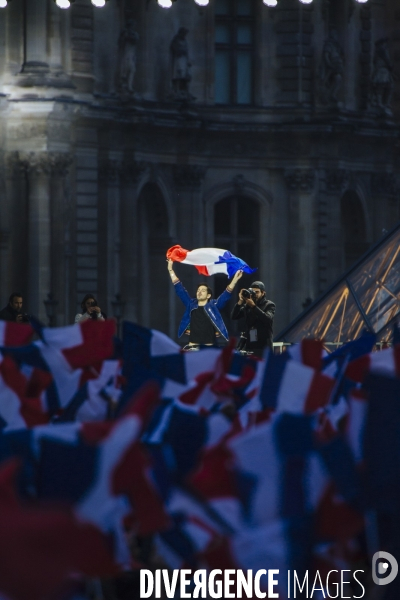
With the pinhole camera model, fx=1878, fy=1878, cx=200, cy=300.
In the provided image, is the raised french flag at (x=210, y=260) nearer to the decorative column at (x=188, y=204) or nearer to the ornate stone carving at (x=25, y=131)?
the ornate stone carving at (x=25, y=131)

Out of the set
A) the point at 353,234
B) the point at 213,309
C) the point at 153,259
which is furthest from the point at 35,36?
the point at 213,309

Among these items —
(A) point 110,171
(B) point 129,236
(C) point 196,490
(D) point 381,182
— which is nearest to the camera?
(C) point 196,490

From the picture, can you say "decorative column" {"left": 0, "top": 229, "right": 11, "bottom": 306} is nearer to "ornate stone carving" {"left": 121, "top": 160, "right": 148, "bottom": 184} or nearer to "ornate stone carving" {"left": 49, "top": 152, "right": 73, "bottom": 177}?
"ornate stone carving" {"left": 49, "top": 152, "right": 73, "bottom": 177}

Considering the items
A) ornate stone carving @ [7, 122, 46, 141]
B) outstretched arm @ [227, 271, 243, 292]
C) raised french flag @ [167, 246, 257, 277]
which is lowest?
outstretched arm @ [227, 271, 243, 292]

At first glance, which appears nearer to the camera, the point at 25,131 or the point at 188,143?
the point at 25,131

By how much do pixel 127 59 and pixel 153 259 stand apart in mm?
3789

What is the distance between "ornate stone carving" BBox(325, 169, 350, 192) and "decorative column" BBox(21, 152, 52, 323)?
6349 mm

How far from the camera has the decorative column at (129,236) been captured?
33344 millimetres

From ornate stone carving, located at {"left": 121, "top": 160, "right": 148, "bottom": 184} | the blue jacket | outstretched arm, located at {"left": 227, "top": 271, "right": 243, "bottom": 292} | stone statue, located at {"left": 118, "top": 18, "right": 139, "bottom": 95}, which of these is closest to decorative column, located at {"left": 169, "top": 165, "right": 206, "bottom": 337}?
ornate stone carving, located at {"left": 121, "top": 160, "right": 148, "bottom": 184}

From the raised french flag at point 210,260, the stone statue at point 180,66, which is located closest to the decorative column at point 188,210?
the stone statue at point 180,66

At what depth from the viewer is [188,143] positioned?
34.6 m

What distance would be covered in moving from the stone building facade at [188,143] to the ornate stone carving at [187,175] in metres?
0.04

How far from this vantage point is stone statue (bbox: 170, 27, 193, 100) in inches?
1337

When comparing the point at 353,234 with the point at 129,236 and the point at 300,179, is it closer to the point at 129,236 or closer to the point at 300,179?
the point at 300,179
